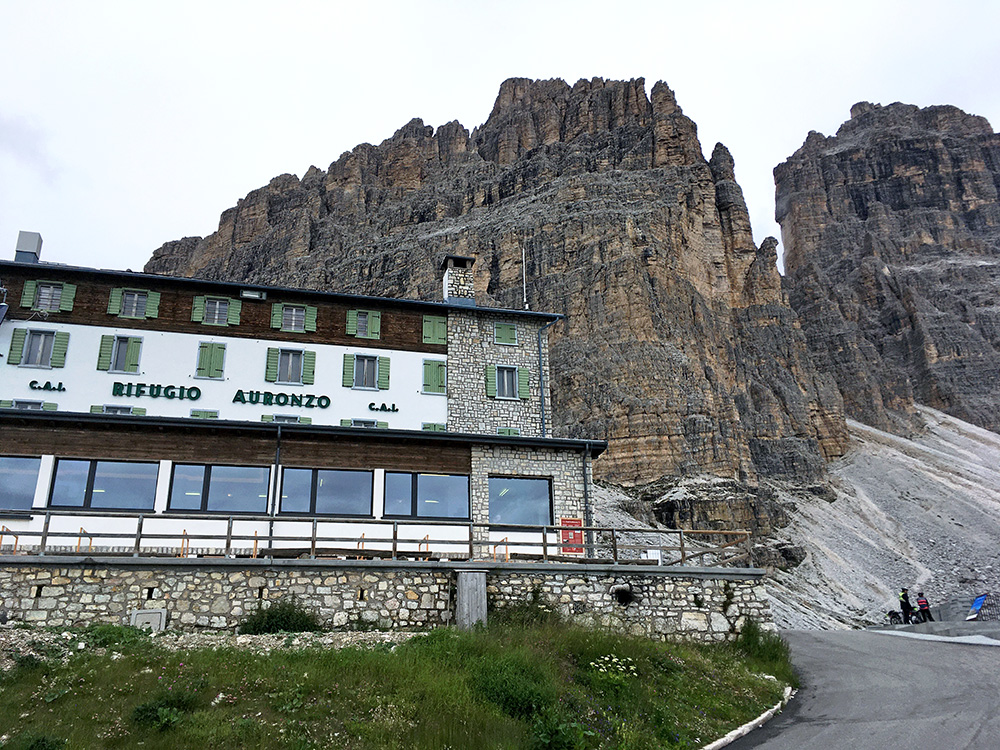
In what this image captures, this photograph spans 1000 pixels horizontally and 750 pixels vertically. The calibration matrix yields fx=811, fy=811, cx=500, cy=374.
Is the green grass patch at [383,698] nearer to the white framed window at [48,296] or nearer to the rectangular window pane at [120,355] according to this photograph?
the rectangular window pane at [120,355]

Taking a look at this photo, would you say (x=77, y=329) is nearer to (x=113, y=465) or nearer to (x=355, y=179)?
(x=113, y=465)

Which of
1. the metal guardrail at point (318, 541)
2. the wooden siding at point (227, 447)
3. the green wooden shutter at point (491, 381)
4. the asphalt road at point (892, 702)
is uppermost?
the green wooden shutter at point (491, 381)

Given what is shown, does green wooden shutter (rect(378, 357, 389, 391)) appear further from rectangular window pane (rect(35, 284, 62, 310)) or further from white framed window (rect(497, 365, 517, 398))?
rectangular window pane (rect(35, 284, 62, 310))

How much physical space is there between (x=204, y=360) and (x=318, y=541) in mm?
11777

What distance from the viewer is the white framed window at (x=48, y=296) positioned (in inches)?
1179

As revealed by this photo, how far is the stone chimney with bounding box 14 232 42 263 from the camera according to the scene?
3142 centimetres

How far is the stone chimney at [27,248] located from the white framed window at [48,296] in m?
2.12

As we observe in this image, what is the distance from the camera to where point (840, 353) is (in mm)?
130875

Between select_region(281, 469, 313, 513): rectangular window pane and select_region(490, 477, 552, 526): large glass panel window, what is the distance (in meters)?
5.63

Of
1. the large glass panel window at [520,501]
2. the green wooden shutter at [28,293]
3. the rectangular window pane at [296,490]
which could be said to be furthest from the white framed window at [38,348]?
the large glass panel window at [520,501]

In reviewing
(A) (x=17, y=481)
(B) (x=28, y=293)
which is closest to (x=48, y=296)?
(B) (x=28, y=293)

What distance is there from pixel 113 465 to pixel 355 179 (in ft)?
453

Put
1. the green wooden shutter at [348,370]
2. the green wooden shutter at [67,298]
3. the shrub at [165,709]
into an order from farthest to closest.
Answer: the green wooden shutter at [348,370] → the green wooden shutter at [67,298] → the shrub at [165,709]

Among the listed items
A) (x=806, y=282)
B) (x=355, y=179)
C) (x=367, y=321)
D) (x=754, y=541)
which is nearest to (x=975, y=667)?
(x=367, y=321)
